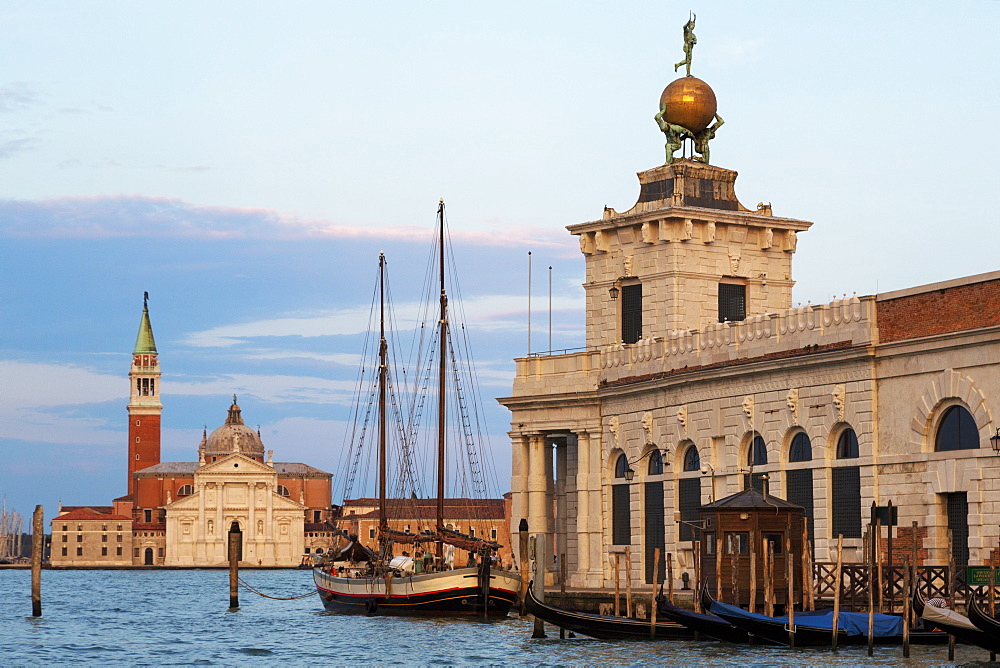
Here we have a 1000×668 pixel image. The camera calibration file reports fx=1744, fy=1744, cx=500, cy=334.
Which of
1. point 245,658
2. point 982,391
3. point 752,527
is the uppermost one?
point 982,391

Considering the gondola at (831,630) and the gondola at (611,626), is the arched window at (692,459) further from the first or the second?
the gondola at (831,630)

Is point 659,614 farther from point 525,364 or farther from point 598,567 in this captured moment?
point 525,364

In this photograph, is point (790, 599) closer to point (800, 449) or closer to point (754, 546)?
point (754, 546)

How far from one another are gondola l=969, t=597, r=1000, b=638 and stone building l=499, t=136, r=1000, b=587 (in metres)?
5.69

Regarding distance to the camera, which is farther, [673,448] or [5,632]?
[5,632]

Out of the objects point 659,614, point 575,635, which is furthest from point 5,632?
point 659,614

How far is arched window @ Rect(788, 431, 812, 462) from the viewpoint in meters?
45.4

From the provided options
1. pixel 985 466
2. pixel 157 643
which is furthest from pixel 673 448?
pixel 157 643

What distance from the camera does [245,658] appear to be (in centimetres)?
4725

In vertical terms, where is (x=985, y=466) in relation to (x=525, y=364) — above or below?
below

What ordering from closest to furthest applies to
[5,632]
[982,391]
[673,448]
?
[982,391] → [673,448] → [5,632]

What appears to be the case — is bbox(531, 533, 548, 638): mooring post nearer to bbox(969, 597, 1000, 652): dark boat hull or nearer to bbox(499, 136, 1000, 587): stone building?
bbox(499, 136, 1000, 587): stone building

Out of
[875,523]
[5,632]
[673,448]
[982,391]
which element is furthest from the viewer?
[5,632]

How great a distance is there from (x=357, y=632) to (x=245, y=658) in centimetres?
790
